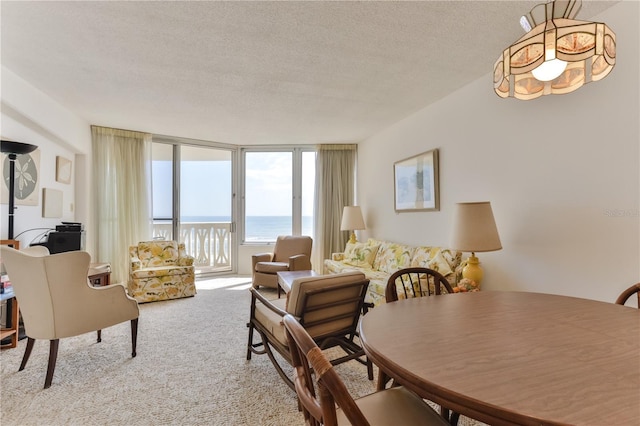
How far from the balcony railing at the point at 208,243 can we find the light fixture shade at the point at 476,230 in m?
4.54

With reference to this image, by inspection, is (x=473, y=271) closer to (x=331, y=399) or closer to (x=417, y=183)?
(x=417, y=183)

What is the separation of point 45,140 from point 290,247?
133 inches

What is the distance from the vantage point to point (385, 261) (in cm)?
389

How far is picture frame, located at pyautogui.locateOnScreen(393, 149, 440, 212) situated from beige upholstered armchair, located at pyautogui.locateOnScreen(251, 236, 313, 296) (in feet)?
5.29

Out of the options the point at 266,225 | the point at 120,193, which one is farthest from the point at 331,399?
the point at 266,225

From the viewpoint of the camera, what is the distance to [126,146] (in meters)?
4.54

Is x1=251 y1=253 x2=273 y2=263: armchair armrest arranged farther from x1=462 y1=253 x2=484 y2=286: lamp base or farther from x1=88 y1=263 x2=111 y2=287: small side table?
x1=462 y1=253 x2=484 y2=286: lamp base

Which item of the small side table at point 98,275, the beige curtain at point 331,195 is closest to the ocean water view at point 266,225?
the beige curtain at point 331,195

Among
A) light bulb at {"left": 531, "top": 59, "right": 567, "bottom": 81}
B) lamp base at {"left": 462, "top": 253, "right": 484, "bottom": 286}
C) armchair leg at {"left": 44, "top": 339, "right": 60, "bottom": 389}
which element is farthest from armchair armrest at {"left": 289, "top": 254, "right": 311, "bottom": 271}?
light bulb at {"left": 531, "top": 59, "right": 567, "bottom": 81}

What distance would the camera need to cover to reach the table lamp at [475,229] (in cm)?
232

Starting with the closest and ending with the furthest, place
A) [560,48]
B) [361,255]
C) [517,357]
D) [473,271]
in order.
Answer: [517,357] → [560,48] → [473,271] → [361,255]

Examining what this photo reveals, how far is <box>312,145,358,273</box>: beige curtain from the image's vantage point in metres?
5.56

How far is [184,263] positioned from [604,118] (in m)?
4.70

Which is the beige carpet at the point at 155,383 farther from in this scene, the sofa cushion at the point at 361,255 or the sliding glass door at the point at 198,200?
the sliding glass door at the point at 198,200
